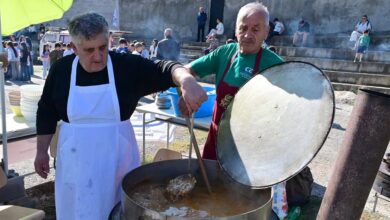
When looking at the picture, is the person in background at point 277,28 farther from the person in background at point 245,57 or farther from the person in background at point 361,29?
the person in background at point 245,57

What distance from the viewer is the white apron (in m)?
1.80

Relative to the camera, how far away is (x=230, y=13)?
18.8m

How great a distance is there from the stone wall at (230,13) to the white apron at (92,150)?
1628 cm

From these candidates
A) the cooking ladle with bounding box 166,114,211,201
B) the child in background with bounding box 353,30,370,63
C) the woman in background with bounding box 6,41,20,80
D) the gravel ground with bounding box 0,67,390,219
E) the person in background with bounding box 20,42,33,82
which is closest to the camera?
the cooking ladle with bounding box 166,114,211,201

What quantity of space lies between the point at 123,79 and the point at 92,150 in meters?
0.42

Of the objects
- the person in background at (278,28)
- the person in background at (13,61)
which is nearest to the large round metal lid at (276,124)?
the person in background at (13,61)

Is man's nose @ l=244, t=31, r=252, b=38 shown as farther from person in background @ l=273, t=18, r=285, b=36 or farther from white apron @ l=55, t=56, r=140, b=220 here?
person in background @ l=273, t=18, r=285, b=36

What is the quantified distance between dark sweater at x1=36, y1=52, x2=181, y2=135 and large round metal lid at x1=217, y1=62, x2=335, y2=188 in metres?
0.43

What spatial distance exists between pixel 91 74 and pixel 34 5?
162 cm

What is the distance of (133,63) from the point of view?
1894 millimetres

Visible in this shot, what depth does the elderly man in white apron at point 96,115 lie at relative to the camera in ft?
5.90

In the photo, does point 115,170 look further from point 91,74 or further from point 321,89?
point 321,89

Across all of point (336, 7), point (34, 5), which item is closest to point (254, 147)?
point (34, 5)

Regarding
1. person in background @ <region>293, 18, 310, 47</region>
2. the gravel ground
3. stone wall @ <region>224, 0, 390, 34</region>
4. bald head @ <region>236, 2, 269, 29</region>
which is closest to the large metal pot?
bald head @ <region>236, 2, 269, 29</region>
